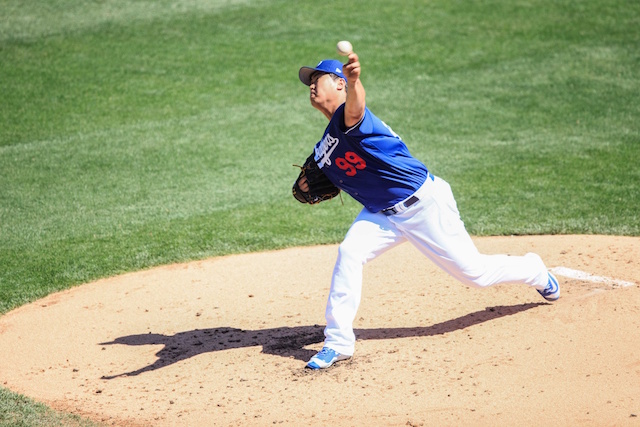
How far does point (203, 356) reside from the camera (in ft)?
16.6

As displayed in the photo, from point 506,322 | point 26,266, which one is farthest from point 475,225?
point 26,266

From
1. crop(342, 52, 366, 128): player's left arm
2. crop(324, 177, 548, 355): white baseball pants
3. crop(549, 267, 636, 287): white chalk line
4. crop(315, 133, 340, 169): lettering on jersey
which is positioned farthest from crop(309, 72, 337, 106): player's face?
crop(549, 267, 636, 287): white chalk line

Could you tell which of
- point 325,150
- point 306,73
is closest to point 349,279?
point 325,150

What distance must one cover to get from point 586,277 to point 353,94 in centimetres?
274

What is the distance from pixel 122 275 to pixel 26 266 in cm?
95

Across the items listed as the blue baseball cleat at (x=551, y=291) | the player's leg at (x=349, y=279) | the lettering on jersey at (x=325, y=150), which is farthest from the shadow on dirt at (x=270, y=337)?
the lettering on jersey at (x=325, y=150)

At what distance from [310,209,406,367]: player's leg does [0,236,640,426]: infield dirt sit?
0.21 metres

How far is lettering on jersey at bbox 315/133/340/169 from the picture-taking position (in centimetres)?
457

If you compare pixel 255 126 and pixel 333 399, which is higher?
pixel 255 126

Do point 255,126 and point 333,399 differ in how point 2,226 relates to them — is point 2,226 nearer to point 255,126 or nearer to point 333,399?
point 255,126

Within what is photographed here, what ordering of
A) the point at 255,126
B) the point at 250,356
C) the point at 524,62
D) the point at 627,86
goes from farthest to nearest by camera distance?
the point at 524,62, the point at 627,86, the point at 255,126, the point at 250,356

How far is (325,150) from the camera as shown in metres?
4.64

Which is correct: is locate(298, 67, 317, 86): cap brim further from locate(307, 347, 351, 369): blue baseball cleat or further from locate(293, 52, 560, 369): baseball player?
locate(307, 347, 351, 369): blue baseball cleat

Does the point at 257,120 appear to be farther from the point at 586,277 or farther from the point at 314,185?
the point at 586,277
